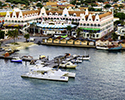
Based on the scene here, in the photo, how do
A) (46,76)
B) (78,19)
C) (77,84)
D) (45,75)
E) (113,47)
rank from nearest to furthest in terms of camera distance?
1. (77,84)
2. (46,76)
3. (45,75)
4. (113,47)
5. (78,19)

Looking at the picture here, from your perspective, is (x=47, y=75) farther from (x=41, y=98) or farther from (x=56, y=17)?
(x=56, y=17)

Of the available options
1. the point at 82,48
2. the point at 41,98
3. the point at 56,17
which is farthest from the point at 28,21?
the point at 41,98

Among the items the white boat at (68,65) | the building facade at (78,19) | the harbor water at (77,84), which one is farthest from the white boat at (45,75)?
the building facade at (78,19)

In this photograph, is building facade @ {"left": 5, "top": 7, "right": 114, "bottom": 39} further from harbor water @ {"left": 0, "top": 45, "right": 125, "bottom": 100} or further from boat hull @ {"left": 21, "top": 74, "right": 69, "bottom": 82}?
boat hull @ {"left": 21, "top": 74, "right": 69, "bottom": 82}

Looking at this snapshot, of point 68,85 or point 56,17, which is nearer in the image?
point 68,85

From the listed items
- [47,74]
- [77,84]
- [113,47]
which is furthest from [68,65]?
[113,47]

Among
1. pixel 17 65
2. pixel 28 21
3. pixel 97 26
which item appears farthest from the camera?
pixel 28 21

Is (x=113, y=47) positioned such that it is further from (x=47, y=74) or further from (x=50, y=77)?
(x=50, y=77)

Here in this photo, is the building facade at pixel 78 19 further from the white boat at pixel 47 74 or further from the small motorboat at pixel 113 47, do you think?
the white boat at pixel 47 74
